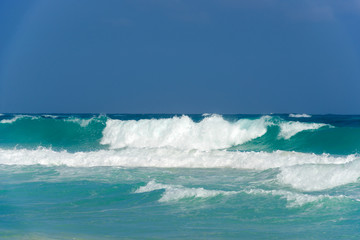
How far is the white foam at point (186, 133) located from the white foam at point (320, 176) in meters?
10.9

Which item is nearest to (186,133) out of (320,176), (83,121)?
(83,121)

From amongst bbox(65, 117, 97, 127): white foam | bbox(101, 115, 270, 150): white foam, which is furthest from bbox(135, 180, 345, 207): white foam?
bbox(65, 117, 97, 127): white foam

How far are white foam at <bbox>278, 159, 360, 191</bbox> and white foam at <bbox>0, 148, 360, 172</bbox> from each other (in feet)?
8.44

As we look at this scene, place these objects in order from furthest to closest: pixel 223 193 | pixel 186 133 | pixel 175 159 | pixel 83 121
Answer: pixel 83 121, pixel 186 133, pixel 175 159, pixel 223 193

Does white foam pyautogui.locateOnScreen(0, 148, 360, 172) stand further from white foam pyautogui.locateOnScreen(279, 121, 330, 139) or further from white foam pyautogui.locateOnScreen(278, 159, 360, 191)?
white foam pyautogui.locateOnScreen(279, 121, 330, 139)

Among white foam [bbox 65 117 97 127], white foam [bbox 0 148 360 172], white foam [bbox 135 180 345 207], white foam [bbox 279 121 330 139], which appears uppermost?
white foam [bbox 65 117 97 127]

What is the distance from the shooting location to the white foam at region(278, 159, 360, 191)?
8.91 metres

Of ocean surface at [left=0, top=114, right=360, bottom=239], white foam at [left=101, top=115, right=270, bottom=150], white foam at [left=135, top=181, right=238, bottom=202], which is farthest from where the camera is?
white foam at [left=101, top=115, right=270, bottom=150]

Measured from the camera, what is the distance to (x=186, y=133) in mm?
21891

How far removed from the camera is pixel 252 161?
12773 mm

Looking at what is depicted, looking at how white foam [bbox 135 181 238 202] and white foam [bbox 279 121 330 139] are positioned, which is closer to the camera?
white foam [bbox 135 181 238 202]

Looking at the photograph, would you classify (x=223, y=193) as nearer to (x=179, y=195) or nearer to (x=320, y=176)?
(x=179, y=195)

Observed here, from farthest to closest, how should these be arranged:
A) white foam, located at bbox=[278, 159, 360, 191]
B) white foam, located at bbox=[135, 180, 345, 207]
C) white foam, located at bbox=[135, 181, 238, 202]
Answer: white foam, located at bbox=[278, 159, 360, 191] → white foam, located at bbox=[135, 181, 238, 202] → white foam, located at bbox=[135, 180, 345, 207]

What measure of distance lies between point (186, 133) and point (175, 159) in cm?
811
